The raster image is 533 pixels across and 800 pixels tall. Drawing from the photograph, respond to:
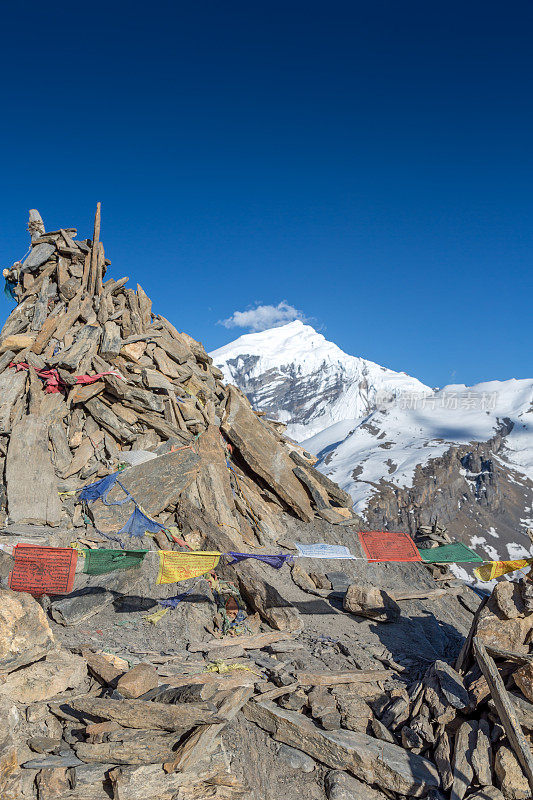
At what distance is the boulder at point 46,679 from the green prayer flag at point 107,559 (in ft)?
7.61

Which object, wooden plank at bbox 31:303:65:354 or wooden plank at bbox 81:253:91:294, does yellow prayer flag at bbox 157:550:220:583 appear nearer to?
wooden plank at bbox 31:303:65:354

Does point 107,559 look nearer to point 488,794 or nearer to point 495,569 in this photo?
point 488,794

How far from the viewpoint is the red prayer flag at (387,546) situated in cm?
1192

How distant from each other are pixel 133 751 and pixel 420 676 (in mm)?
4987

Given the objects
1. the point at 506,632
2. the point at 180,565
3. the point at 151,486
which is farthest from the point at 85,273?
the point at 506,632

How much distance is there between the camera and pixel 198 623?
9961 millimetres

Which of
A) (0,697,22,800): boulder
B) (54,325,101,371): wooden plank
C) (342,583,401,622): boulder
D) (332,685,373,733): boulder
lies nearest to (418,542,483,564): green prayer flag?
(342,583,401,622): boulder

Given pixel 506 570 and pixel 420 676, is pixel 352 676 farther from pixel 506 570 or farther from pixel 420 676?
pixel 506 570

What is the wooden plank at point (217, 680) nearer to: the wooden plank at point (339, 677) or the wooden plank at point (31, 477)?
the wooden plank at point (339, 677)

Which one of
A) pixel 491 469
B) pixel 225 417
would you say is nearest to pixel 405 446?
pixel 491 469

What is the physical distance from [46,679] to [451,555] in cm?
1039

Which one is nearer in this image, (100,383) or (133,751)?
(133,751)

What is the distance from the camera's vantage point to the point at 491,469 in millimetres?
163875

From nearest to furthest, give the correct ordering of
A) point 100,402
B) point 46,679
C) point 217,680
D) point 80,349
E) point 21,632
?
point 46,679 < point 21,632 < point 217,680 < point 100,402 < point 80,349
